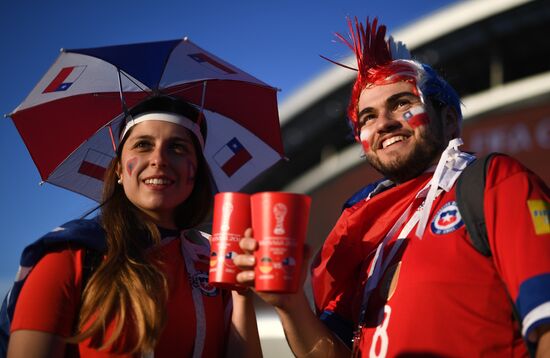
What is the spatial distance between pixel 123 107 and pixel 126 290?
3.80ft

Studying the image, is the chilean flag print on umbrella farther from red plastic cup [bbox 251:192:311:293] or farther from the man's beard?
red plastic cup [bbox 251:192:311:293]

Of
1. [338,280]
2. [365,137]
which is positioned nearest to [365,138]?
[365,137]

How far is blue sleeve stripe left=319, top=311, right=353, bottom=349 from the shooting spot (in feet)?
9.75

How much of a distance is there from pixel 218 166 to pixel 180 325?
4.09ft

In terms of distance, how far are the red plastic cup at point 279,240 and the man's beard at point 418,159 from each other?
1.13 m

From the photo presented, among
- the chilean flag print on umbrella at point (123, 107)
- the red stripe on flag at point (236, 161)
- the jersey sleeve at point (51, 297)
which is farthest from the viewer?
the red stripe on flag at point (236, 161)

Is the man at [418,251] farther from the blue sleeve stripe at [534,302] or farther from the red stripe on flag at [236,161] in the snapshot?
the red stripe on flag at [236,161]

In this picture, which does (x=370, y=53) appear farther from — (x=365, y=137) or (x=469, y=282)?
(x=469, y=282)

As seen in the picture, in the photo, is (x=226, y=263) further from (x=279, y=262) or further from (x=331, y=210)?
(x=331, y=210)

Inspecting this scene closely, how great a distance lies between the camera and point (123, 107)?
316cm

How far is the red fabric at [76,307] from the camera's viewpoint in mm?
2357

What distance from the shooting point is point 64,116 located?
11.3 ft

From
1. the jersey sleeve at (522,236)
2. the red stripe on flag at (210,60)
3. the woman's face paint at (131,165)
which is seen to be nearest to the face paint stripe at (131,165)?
the woman's face paint at (131,165)

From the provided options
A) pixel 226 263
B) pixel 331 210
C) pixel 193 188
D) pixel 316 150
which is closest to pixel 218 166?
pixel 193 188
